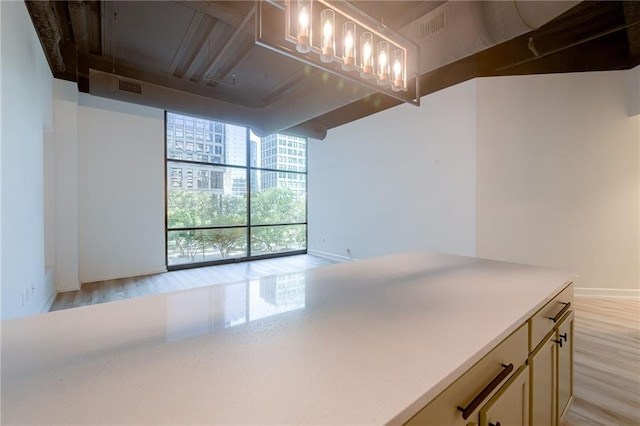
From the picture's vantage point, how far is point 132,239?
5.18m

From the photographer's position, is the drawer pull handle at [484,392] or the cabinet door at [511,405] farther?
the cabinet door at [511,405]

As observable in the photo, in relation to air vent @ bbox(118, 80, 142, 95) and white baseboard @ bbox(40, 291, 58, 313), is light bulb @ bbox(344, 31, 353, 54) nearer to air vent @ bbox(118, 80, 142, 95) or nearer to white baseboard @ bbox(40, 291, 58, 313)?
air vent @ bbox(118, 80, 142, 95)

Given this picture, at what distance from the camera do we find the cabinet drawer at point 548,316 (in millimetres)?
1146

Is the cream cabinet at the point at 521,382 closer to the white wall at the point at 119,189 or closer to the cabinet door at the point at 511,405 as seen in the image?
the cabinet door at the point at 511,405

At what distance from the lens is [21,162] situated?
2580 mm

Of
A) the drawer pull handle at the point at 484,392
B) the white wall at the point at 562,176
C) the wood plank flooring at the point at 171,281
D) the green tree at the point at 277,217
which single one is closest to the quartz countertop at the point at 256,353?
the drawer pull handle at the point at 484,392

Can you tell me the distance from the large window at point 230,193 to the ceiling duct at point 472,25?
4.40m

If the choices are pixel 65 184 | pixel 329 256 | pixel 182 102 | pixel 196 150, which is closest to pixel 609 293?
pixel 329 256

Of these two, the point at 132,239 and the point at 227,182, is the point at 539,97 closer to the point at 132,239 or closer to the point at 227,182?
the point at 227,182

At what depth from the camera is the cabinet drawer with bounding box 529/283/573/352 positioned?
1146 mm

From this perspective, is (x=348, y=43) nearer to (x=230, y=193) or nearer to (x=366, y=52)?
(x=366, y=52)

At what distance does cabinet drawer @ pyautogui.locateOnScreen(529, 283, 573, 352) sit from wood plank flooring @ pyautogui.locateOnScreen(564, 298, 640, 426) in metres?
0.83

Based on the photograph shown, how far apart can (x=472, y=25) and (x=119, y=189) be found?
554 cm

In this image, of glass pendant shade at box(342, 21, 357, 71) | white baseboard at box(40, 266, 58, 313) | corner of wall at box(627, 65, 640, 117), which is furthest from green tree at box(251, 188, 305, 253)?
corner of wall at box(627, 65, 640, 117)
